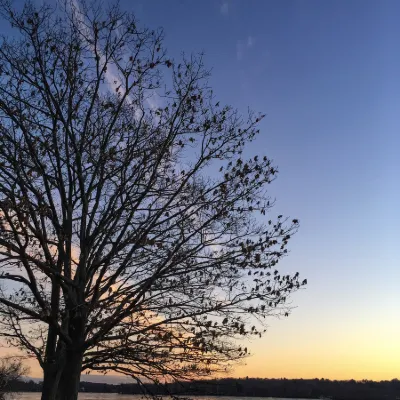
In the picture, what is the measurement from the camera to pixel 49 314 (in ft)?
28.4

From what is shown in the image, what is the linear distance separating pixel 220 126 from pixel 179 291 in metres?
A: 4.19

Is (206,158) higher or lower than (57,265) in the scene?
higher

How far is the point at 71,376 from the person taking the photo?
9.67 meters

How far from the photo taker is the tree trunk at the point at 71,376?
959 cm

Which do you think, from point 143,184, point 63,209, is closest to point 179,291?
point 143,184

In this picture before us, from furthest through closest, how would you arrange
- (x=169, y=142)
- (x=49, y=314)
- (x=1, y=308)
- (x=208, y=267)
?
(x=169, y=142) < (x=208, y=267) < (x=1, y=308) < (x=49, y=314)

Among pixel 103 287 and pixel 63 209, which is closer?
pixel 103 287

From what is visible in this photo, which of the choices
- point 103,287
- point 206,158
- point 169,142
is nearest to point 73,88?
point 169,142

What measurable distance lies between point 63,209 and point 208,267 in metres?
3.77

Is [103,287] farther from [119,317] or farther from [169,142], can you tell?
[169,142]

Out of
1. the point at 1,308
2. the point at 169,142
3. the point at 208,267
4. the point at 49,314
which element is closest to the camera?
the point at 49,314

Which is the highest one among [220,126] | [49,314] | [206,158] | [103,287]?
[220,126]

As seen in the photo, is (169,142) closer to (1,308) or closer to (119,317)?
(119,317)

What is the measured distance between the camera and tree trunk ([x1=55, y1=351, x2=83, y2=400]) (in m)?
9.59
